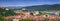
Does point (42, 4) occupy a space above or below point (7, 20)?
above

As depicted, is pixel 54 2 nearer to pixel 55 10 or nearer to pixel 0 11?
pixel 55 10

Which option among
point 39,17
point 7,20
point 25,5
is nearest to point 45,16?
point 39,17

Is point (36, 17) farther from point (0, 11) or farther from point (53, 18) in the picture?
point (0, 11)

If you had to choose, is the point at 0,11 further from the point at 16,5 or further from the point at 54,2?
the point at 54,2

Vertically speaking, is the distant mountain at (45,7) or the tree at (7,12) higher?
the distant mountain at (45,7)

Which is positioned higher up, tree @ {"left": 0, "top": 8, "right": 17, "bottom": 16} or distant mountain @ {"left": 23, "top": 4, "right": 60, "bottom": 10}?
distant mountain @ {"left": 23, "top": 4, "right": 60, "bottom": 10}

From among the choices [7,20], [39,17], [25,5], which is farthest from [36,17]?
[7,20]

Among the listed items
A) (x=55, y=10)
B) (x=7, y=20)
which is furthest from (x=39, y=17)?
(x=7, y=20)
